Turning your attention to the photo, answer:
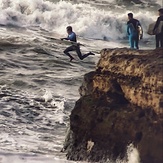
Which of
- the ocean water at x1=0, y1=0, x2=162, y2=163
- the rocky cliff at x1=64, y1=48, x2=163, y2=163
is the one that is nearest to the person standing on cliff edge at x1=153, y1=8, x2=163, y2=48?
the rocky cliff at x1=64, y1=48, x2=163, y2=163

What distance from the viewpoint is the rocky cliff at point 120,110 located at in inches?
311

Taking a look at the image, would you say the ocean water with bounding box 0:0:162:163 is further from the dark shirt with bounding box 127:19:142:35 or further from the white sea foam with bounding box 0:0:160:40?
the dark shirt with bounding box 127:19:142:35

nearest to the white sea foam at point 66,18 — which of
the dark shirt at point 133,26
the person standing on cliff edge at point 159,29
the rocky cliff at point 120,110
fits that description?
the dark shirt at point 133,26

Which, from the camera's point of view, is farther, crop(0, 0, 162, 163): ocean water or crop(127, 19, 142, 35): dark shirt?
crop(127, 19, 142, 35): dark shirt

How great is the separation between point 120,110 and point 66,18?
24720 millimetres

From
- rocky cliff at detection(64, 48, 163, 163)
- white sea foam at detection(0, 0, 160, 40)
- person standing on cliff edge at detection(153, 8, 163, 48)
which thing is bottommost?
rocky cliff at detection(64, 48, 163, 163)

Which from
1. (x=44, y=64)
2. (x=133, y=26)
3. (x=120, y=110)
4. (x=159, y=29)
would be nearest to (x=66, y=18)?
(x=44, y=64)

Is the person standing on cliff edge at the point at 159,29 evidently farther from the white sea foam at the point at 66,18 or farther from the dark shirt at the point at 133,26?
the white sea foam at the point at 66,18

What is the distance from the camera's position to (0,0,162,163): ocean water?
10.2m

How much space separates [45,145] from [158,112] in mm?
2816

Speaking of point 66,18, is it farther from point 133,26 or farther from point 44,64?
point 133,26

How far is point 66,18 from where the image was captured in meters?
32.7

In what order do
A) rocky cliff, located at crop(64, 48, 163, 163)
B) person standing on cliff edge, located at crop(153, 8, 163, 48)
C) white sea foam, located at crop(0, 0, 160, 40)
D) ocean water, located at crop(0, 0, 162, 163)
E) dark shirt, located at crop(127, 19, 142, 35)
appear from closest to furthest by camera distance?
rocky cliff, located at crop(64, 48, 163, 163), ocean water, located at crop(0, 0, 162, 163), person standing on cliff edge, located at crop(153, 8, 163, 48), dark shirt, located at crop(127, 19, 142, 35), white sea foam, located at crop(0, 0, 160, 40)

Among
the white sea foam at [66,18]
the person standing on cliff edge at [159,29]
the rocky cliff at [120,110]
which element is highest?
the white sea foam at [66,18]
